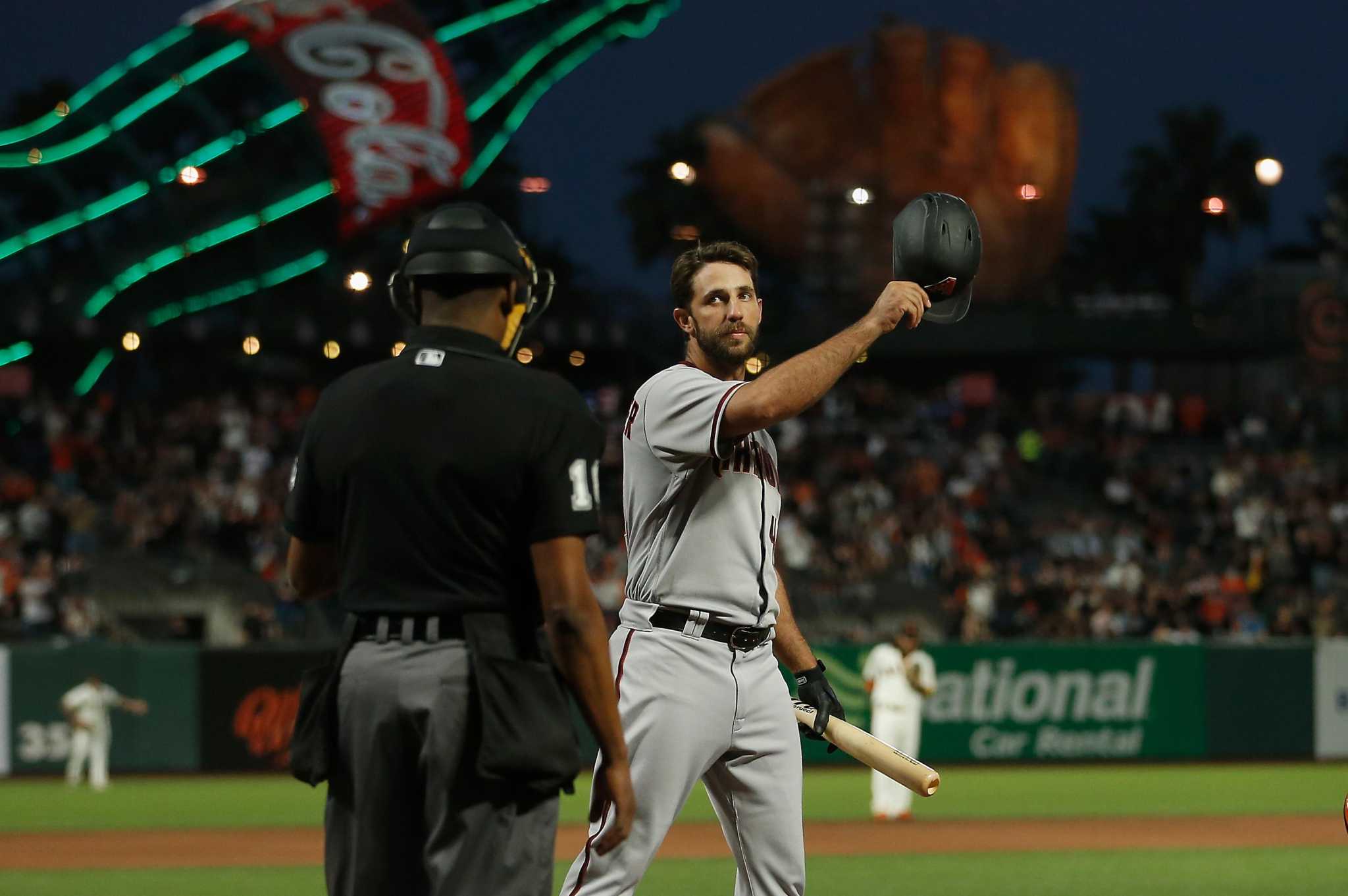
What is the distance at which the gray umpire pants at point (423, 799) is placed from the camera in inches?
140

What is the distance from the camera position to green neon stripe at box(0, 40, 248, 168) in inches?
1092

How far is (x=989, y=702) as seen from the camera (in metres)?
23.2

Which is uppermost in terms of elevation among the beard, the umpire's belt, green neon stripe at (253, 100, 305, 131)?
green neon stripe at (253, 100, 305, 131)

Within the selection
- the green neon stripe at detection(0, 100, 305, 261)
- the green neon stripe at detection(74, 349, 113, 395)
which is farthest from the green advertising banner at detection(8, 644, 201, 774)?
the green neon stripe at detection(74, 349, 113, 395)

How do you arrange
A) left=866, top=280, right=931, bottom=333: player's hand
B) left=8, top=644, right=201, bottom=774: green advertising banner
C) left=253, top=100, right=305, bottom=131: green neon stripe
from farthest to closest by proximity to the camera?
1. left=253, top=100, right=305, bottom=131: green neon stripe
2. left=8, top=644, right=201, bottom=774: green advertising banner
3. left=866, top=280, right=931, bottom=333: player's hand

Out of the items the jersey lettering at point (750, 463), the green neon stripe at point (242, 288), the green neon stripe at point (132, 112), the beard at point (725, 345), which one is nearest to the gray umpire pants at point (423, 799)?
the jersey lettering at point (750, 463)

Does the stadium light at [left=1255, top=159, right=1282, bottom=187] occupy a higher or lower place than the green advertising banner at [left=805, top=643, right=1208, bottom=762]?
higher

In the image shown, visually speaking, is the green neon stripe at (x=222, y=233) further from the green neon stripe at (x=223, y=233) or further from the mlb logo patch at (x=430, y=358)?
the mlb logo patch at (x=430, y=358)

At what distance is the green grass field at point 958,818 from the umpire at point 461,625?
7.77m

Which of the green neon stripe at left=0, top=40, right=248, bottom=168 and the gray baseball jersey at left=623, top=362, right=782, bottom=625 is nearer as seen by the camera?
the gray baseball jersey at left=623, top=362, right=782, bottom=625

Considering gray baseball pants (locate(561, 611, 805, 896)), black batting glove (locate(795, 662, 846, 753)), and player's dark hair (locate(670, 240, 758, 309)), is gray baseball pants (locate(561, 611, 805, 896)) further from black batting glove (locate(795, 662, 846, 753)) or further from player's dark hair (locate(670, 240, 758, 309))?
player's dark hair (locate(670, 240, 758, 309))

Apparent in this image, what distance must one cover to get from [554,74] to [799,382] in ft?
90.6

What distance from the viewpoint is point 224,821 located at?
54.3 feet

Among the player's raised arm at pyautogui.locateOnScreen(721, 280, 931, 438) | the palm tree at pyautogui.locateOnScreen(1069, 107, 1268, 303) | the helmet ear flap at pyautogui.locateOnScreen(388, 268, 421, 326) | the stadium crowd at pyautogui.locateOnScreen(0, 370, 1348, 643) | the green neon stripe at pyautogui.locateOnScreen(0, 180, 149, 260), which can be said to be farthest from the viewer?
the palm tree at pyautogui.locateOnScreen(1069, 107, 1268, 303)
